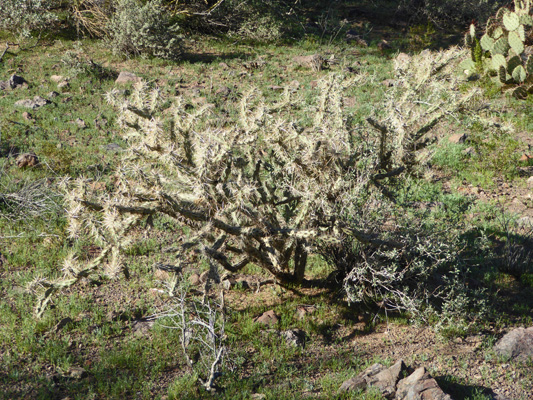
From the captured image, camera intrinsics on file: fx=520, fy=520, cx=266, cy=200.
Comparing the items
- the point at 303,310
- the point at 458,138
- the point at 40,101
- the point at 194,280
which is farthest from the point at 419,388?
the point at 40,101

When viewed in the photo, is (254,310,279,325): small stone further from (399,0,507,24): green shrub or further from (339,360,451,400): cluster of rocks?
(399,0,507,24): green shrub

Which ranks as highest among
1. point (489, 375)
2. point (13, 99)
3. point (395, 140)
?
point (13, 99)

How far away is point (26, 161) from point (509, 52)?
9.53 metres

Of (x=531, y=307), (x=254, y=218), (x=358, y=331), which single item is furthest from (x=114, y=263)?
(x=531, y=307)

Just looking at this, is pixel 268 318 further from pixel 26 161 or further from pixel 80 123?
pixel 80 123

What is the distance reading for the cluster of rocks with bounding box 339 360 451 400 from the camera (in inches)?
158

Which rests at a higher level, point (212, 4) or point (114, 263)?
point (212, 4)

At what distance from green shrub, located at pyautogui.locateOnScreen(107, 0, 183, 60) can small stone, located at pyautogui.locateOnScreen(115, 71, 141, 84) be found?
121cm

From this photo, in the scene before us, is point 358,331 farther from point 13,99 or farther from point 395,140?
point 13,99

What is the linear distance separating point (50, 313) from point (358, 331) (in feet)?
10.2

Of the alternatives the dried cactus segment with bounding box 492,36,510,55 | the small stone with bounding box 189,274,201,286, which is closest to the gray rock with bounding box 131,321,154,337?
the small stone with bounding box 189,274,201,286

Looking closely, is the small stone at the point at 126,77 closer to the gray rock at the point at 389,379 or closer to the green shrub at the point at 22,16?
the green shrub at the point at 22,16

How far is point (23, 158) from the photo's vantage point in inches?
315

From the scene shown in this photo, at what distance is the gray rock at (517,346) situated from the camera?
4.71 m
